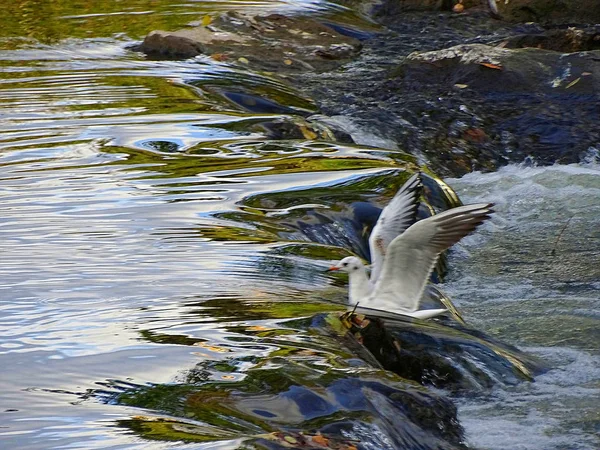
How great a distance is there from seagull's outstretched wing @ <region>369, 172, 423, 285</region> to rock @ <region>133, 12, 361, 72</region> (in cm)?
684

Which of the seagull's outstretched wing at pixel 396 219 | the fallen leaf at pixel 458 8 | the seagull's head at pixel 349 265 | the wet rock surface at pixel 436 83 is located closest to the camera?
the seagull's head at pixel 349 265

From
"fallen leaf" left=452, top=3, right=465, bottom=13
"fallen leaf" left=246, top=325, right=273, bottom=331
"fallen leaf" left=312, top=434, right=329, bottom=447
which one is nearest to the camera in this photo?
"fallen leaf" left=312, top=434, right=329, bottom=447

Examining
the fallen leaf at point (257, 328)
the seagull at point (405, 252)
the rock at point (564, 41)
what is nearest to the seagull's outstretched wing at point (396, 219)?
the seagull at point (405, 252)

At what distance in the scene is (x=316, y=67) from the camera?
13.6 meters

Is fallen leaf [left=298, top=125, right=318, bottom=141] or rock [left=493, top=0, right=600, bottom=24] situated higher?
rock [left=493, top=0, right=600, bottom=24]

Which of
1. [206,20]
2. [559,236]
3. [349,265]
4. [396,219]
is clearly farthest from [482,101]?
[349,265]

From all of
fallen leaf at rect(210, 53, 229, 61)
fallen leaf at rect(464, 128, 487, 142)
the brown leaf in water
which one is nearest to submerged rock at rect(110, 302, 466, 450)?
fallen leaf at rect(464, 128, 487, 142)

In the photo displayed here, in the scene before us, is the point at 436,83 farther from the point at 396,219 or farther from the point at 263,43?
the point at 396,219

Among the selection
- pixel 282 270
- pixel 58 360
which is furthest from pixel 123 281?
pixel 58 360

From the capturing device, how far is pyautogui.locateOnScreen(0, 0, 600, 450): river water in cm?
452

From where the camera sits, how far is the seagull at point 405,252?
5895 mm

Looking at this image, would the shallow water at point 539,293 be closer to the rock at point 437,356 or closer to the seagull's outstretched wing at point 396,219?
the rock at point 437,356

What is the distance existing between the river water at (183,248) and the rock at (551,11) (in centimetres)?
522

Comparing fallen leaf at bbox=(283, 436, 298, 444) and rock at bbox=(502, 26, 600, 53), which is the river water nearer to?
fallen leaf at bbox=(283, 436, 298, 444)
